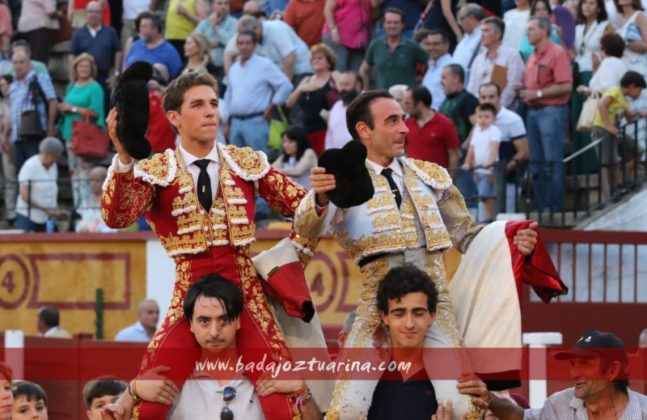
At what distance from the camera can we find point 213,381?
6.39m

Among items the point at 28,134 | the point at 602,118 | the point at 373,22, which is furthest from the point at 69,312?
the point at 602,118

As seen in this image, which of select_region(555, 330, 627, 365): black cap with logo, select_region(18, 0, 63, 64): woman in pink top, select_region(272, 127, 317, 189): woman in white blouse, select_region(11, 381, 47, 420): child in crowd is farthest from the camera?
select_region(18, 0, 63, 64): woman in pink top

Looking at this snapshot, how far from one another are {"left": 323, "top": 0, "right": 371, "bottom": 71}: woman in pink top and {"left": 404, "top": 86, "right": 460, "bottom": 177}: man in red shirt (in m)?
2.02

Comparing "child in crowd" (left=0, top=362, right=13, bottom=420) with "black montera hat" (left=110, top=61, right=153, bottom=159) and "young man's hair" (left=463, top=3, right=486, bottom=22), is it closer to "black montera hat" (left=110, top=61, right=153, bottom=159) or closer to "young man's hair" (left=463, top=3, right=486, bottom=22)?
"black montera hat" (left=110, top=61, right=153, bottom=159)

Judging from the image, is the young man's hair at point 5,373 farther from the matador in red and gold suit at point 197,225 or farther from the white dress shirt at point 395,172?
the white dress shirt at point 395,172

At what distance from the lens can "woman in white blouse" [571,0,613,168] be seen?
12.1 m

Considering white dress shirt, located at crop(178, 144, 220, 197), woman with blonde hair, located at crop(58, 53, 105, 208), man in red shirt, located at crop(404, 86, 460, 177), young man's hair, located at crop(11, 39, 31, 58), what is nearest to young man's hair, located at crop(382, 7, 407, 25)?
man in red shirt, located at crop(404, 86, 460, 177)

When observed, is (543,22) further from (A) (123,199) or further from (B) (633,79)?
(A) (123,199)

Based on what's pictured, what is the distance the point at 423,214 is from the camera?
6730mm

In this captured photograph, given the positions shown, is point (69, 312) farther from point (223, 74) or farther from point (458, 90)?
point (458, 90)

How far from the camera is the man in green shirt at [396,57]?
12.6 m

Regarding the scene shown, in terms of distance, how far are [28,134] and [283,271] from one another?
795 cm

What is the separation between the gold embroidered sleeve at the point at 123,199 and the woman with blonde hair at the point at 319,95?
5884 mm

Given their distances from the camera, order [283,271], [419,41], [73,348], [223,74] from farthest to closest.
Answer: [223,74] → [419,41] → [73,348] → [283,271]
